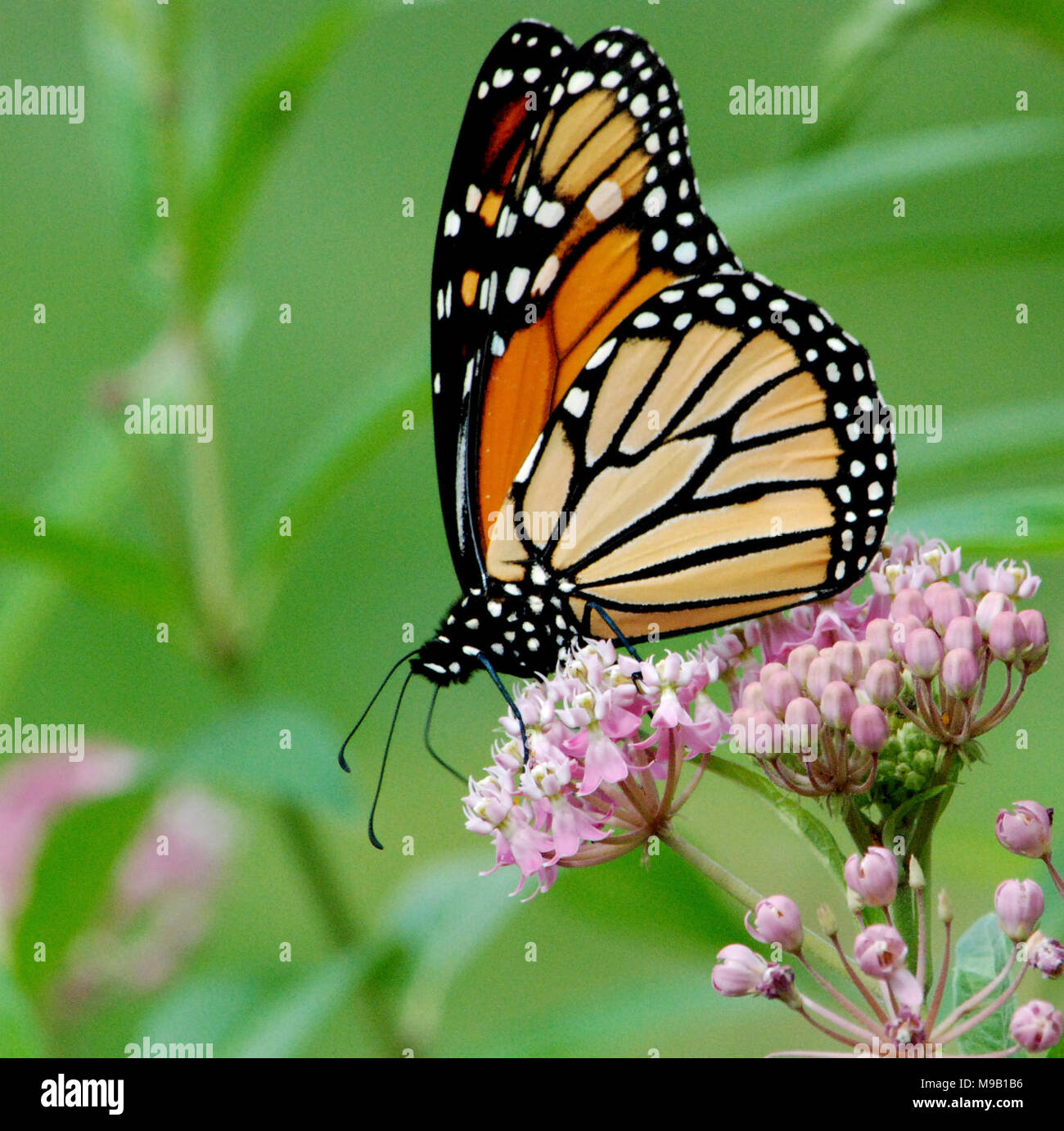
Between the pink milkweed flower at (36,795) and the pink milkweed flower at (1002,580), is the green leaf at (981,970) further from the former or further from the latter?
the pink milkweed flower at (36,795)

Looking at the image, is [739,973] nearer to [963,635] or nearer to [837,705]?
[837,705]

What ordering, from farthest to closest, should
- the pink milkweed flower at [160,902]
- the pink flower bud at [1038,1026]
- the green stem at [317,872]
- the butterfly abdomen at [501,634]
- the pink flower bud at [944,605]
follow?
1. the pink milkweed flower at [160,902]
2. the green stem at [317,872]
3. the butterfly abdomen at [501,634]
4. the pink flower bud at [944,605]
5. the pink flower bud at [1038,1026]

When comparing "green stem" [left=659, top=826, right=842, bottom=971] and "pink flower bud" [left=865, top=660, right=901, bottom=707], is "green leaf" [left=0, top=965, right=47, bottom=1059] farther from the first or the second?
"pink flower bud" [left=865, top=660, right=901, bottom=707]

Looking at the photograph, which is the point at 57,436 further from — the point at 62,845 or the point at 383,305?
the point at 62,845

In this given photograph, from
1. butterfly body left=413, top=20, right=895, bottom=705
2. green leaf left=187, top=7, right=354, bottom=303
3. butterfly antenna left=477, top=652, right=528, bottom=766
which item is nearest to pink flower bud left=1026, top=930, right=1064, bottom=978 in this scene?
butterfly antenna left=477, top=652, right=528, bottom=766

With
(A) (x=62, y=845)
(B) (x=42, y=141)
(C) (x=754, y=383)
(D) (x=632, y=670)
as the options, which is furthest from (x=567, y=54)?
(B) (x=42, y=141)

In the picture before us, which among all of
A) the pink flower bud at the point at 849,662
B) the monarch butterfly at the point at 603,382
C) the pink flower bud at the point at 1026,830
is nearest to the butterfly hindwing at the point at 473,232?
the monarch butterfly at the point at 603,382
